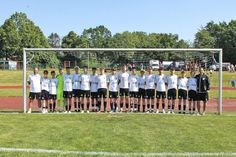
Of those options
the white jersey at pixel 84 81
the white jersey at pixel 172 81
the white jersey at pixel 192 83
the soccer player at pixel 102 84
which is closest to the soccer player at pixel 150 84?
the white jersey at pixel 172 81

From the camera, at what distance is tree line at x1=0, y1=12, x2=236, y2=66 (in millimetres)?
18139

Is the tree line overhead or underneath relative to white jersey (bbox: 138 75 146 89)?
overhead

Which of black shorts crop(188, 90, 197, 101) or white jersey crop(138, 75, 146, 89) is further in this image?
white jersey crop(138, 75, 146, 89)

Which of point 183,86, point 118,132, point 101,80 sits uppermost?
point 101,80

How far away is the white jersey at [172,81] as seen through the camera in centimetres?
1599

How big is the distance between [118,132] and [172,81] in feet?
17.5

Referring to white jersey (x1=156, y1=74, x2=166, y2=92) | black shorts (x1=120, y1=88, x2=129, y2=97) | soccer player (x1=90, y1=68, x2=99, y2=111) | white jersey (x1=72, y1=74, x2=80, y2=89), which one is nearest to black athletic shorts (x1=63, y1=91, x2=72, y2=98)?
white jersey (x1=72, y1=74, x2=80, y2=89)

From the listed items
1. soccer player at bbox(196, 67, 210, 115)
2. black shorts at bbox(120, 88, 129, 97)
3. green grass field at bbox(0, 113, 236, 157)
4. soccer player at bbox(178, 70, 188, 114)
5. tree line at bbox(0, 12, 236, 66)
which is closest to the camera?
green grass field at bbox(0, 113, 236, 157)

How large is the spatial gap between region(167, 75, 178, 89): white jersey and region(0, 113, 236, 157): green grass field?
4.74 ft

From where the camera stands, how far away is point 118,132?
11.3 m

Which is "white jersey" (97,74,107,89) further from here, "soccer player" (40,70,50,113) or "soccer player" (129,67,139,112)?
"soccer player" (40,70,50,113)

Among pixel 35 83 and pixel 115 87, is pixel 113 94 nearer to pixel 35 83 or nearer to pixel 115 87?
pixel 115 87

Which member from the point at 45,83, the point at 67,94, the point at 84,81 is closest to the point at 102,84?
the point at 84,81

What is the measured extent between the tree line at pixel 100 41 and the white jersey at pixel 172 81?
192 cm
